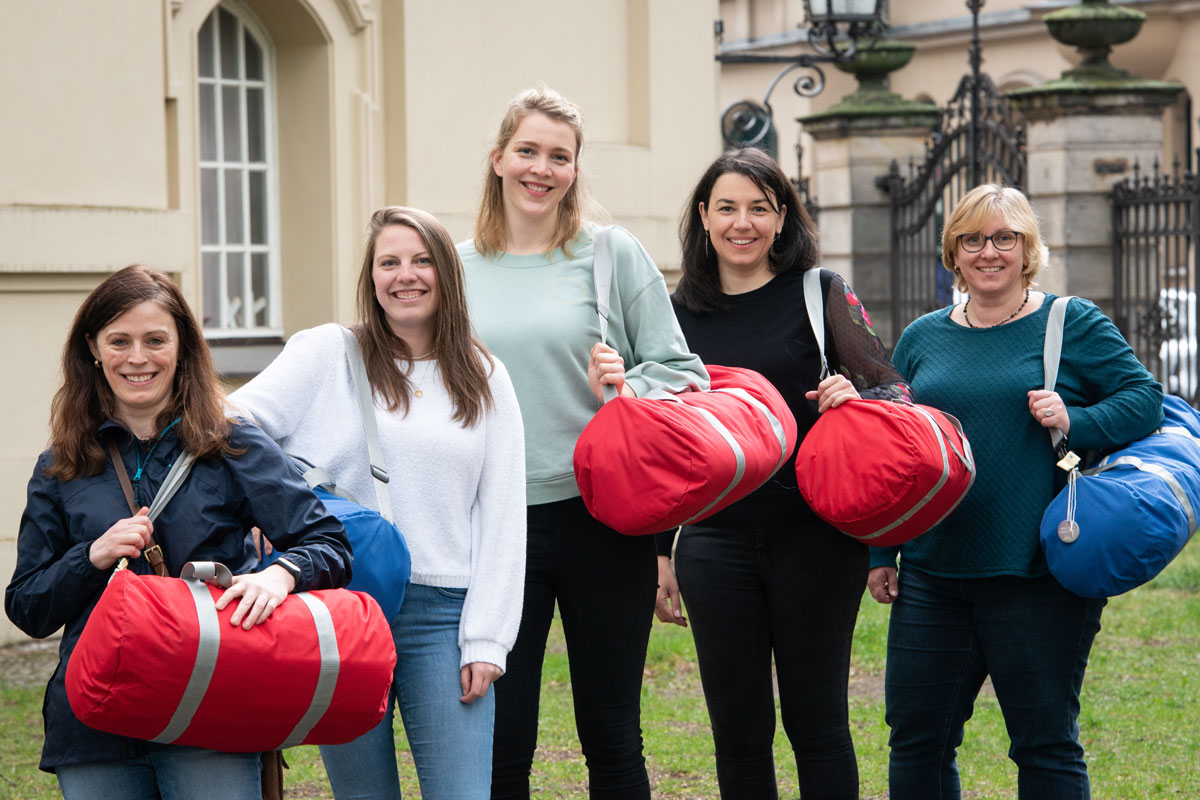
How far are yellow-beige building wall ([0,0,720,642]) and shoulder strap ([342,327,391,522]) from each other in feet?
12.1

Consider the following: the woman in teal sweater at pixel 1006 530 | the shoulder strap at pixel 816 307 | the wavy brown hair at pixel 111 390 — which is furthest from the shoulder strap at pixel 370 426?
the woman in teal sweater at pixel 1006 530

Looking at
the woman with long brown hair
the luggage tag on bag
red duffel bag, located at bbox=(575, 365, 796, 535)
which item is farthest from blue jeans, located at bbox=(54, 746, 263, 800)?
the luggage tag on bag

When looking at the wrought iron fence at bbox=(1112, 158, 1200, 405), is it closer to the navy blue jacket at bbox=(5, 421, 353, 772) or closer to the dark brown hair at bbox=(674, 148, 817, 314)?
the dark brown hair at bbox=(674, 148, 817, 314)

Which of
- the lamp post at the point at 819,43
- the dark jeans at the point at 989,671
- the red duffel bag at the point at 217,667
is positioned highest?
the lamp post at the point at 819,43

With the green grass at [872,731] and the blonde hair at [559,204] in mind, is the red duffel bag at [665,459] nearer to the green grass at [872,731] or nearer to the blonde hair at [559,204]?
the blonde hair at [559,204]

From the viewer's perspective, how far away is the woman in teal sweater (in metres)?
3.71

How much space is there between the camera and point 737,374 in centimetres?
367

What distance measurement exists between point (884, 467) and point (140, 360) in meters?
1.66

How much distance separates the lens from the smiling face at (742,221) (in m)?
3.85

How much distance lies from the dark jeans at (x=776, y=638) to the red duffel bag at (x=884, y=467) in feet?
→ 0.63

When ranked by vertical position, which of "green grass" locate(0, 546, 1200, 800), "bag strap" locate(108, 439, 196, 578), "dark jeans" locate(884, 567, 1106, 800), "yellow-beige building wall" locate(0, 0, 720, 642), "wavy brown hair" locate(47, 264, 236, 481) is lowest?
"green grass" locate(0, 546, 1200, 800)

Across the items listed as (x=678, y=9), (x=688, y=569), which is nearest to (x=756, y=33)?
(x=678, y=9)

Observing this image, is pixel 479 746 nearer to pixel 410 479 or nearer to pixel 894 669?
pixel 410 479

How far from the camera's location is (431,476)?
126 inches
